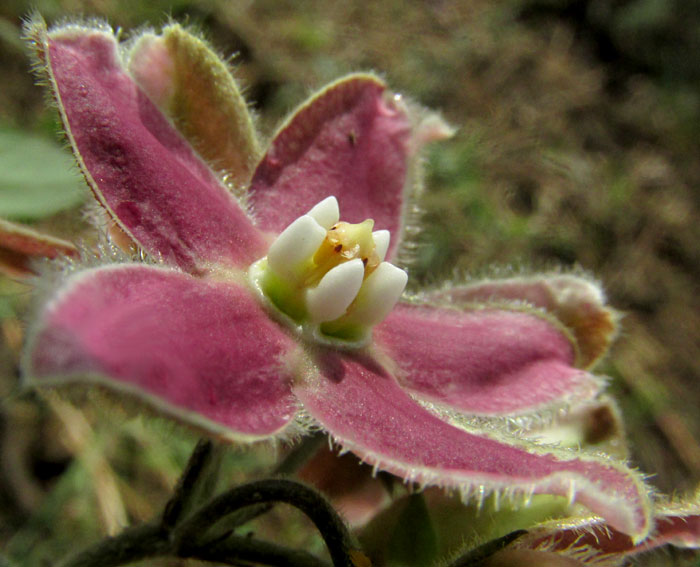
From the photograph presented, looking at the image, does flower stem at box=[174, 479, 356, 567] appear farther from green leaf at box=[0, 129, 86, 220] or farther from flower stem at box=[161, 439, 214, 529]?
green leaf at box=[0, 129, 86, 220]

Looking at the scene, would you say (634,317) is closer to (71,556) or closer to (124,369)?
(71,556)

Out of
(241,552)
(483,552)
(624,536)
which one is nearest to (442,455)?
(483,552)

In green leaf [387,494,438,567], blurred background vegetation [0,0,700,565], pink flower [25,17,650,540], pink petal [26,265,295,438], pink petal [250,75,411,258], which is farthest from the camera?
blurred background vegetation [0,0,700,565]

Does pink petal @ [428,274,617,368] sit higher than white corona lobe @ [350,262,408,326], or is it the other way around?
white corona lobe @ [350,262,408,326]

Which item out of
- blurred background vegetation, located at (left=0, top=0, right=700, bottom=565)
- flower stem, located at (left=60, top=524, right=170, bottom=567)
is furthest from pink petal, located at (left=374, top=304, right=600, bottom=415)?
blurred background vegetation, located at (left=0, top=0, right=700, bottom=565)

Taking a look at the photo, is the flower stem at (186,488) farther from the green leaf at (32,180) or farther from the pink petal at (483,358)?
the green leaf at (32,180)

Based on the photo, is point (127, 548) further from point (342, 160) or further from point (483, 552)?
point (342, 160)

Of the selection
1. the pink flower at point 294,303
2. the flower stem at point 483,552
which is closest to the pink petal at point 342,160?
the pink flower at point 294,303
